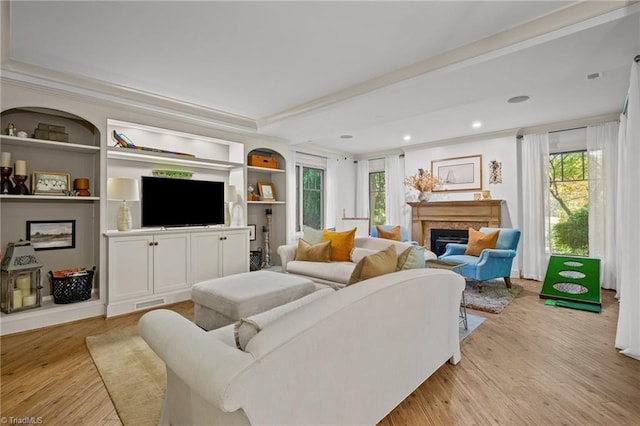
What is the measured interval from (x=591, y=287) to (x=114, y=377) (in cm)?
500

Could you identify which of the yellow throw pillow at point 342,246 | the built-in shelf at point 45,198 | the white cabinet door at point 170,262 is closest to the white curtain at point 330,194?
the yellow throw pillow at point 342,246

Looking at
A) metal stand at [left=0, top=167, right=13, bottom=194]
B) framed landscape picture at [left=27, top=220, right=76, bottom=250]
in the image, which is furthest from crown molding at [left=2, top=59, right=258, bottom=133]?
framed landscape picture at [left=27, top=220, right=76, bottom=250]

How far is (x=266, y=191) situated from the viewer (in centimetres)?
541

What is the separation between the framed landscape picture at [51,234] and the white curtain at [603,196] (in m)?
6.82

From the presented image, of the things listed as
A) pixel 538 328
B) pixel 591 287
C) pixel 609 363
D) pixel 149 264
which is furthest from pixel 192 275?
pixel 591 287

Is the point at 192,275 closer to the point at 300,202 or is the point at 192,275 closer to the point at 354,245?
the point at 354,245

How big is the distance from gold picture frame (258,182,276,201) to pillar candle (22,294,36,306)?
309 cm

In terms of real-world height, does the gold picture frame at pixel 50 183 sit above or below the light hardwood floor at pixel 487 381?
above

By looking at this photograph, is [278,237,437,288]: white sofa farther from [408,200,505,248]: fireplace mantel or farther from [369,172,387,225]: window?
[369,172,387,225]: window

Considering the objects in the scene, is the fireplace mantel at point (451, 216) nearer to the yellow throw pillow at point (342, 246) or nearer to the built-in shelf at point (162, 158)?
the yellow throw pillow at point (342, 246)

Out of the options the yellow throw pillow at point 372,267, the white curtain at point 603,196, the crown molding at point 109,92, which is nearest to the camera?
the yellow throw pillow at point 372,267

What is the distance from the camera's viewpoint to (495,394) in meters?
1.96

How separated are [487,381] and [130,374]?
248cm

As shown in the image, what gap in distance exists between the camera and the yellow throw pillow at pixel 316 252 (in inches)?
164
